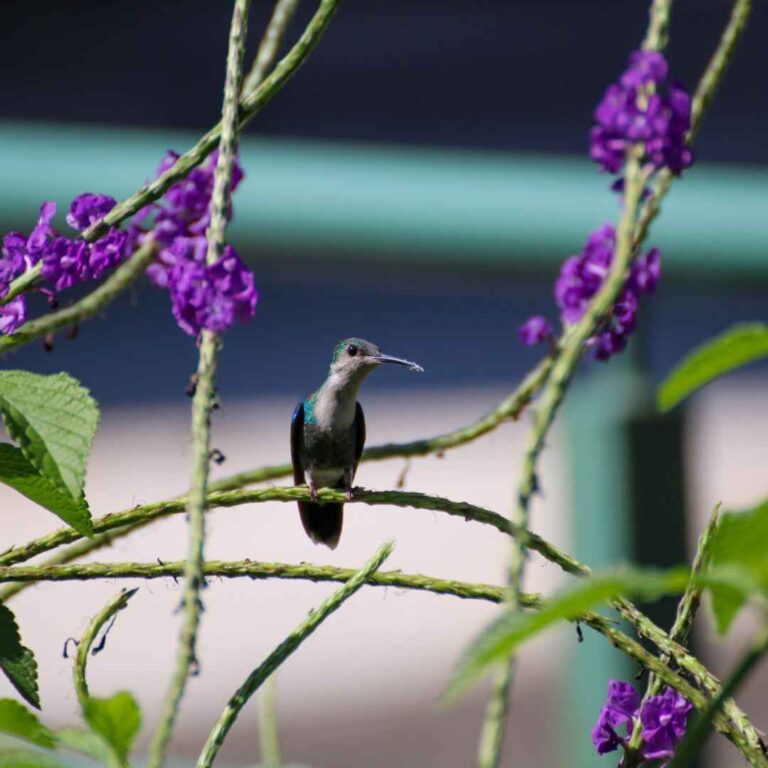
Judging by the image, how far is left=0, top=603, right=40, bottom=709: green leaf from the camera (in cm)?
78

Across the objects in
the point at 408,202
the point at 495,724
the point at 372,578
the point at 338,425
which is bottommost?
the point at 495,724

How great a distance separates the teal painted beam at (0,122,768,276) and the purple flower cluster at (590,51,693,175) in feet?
2.84

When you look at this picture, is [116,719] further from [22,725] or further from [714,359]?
[714,359]

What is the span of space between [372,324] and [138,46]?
427 centimetres

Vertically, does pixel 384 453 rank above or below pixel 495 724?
above

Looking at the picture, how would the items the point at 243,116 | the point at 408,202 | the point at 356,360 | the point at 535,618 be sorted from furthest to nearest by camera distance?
the point at 356,360 < the point at 408,202 < the point at 243,116 < the point at 535,618

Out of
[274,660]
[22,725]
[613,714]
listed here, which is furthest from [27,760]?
[613,714]

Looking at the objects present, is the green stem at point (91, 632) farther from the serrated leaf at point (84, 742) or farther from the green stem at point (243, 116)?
the green stem at point (243, 116)

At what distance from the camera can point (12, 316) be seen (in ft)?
2.53

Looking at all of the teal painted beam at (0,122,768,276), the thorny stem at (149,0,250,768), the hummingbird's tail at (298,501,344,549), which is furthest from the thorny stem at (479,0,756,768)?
the hummingbird's tail at (298,501,344,549)

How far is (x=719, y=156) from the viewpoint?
10422 mm

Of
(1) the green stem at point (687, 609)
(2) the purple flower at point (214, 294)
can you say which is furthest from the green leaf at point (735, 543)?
(2) the purple flower at point (214, 294)

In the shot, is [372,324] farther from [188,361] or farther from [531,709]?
[531,709]

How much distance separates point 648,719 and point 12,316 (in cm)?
39
